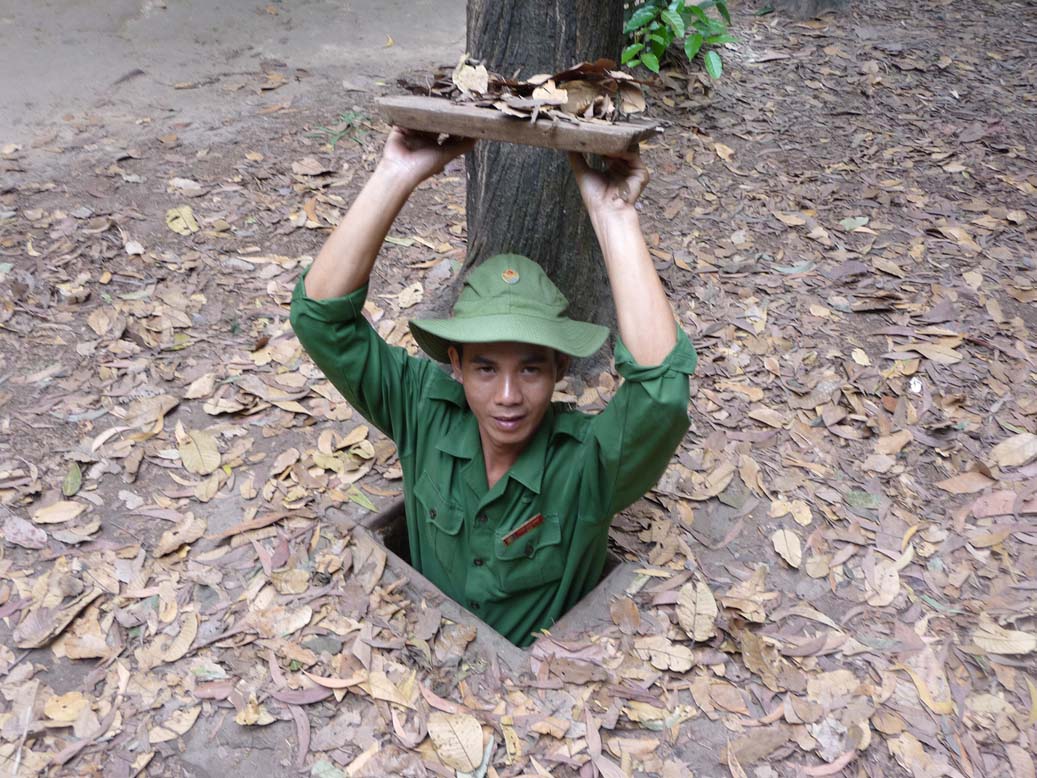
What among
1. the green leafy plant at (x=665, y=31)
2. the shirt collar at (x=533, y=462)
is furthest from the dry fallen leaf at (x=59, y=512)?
the green leafy plant at (x=665, y=31)

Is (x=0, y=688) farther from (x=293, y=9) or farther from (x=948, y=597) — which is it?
(x=293, y=9)

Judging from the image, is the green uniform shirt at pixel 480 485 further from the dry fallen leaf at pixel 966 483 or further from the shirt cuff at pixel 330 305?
the dry fallen leaf at pixel 966 483

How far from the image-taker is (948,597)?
289 cm

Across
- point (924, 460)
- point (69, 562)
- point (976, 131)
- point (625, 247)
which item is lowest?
point (69, 562)

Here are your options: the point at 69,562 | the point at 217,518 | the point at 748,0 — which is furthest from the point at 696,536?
the point at 748,0

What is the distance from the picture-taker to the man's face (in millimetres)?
2422

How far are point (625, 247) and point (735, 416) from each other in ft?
5.63

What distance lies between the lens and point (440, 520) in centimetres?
279

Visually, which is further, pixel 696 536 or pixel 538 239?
pixel 538 239

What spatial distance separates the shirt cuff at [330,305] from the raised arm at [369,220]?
2 centimetres

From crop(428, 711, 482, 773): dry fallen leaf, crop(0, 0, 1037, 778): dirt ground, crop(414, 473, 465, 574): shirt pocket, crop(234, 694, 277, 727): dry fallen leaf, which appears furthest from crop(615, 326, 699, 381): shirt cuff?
crop(234, 694, 277, 727): dry fallen leaf

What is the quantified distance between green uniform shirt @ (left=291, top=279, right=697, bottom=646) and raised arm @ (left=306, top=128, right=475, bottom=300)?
2.0 inches

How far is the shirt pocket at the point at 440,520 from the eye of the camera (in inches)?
109

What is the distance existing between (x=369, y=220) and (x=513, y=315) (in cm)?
48
